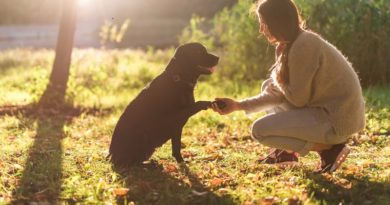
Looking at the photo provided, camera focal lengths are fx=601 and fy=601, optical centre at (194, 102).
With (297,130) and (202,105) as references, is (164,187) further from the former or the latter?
(297,130)

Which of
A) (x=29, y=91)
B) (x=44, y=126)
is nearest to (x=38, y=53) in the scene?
(x=29, y=91)

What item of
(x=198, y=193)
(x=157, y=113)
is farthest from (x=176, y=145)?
(x=198, y=193)

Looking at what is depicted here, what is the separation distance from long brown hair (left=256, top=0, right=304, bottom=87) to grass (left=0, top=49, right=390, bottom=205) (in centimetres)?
88

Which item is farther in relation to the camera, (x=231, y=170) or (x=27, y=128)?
(x=27, y=128)

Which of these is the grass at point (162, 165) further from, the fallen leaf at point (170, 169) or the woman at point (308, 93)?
the woman at point (308, 93)

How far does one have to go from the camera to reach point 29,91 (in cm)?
941

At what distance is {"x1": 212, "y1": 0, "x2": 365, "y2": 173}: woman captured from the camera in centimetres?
415

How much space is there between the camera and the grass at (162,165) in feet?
13.2

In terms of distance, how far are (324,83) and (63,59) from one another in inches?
226

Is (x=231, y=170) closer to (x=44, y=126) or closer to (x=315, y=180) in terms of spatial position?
(x=315, y=180)

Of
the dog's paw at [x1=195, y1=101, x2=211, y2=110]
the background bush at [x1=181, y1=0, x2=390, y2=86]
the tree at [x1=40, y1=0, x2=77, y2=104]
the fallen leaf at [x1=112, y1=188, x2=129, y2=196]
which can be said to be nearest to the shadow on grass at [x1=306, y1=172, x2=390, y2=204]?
the dog's paw at [x1=195, y1=101, x2=211, y2=110]

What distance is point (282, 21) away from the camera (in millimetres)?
4160

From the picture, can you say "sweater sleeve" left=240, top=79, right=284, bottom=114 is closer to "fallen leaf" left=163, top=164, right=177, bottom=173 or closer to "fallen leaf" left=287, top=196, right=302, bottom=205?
"fallen leaf" left=163, top=164, right=177, bottom=173

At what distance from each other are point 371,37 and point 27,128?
6029 millimetres
